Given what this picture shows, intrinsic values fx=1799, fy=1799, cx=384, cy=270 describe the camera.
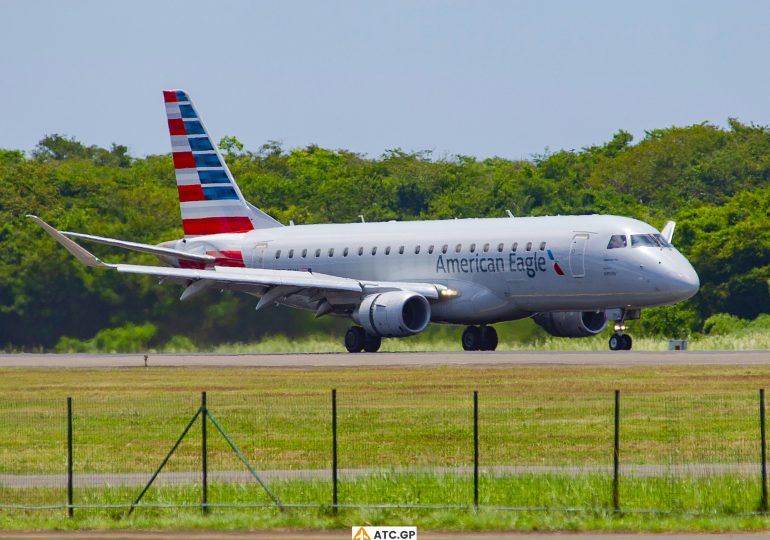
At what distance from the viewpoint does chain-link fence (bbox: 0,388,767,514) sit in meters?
23.3

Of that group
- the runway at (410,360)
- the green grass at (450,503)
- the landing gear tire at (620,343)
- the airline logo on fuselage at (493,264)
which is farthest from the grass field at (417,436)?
the airline logo on fuselage at (493,264)

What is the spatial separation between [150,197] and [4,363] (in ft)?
85.3

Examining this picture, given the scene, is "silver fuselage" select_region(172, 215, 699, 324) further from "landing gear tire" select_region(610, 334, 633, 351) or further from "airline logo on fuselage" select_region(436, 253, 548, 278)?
"landing gear tire" select_region(610, 334, 633, 351)

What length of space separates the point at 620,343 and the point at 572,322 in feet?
12.3

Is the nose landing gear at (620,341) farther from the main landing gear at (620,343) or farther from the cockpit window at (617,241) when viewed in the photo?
the cockpit window at (617,241)

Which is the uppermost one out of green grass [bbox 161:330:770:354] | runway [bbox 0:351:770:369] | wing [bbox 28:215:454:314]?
wing [bbox 28:215:454:314]

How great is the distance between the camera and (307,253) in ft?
198

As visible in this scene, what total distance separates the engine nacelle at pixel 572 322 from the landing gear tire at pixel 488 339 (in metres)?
1.46

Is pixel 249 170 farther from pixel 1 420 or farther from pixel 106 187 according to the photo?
pixel 1 420

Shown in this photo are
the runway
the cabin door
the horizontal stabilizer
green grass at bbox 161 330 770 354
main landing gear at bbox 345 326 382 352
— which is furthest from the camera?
green grass at bbox 161 330 770 354

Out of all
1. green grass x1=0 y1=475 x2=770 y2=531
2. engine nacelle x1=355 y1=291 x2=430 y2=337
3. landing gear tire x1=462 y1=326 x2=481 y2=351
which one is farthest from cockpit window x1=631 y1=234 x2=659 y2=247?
green grass x1=0 y1=475 x2=770 y2=531

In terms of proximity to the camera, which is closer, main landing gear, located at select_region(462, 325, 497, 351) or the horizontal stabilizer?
the horizontal stabilizer

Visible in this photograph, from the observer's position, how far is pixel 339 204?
98875 mm

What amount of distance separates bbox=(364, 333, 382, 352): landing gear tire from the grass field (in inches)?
405
